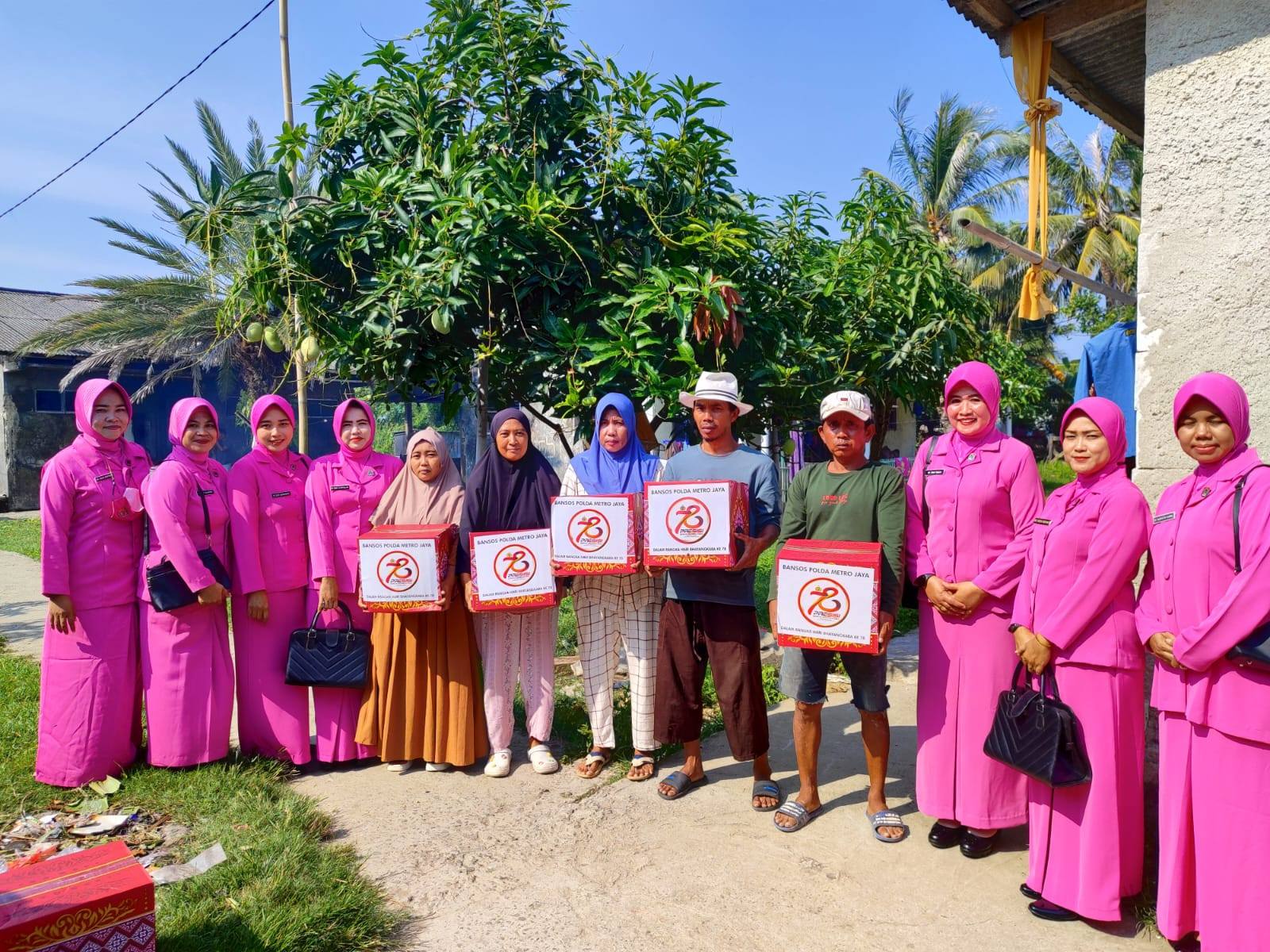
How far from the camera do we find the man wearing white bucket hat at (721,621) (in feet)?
13.0

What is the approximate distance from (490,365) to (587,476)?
1.22m

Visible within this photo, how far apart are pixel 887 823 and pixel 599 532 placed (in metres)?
1.73

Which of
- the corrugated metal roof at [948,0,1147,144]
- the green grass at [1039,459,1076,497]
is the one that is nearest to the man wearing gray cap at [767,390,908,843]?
the corrugated metal roof at [948,0,1147,144]

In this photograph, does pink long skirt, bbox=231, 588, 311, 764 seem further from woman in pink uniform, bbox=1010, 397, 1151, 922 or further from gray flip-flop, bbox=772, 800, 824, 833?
woman in pink uniform, bbox=1010, 397, 1151, 922

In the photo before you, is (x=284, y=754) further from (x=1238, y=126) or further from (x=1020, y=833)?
(x=1238, y=126)

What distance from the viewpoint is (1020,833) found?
370 cm

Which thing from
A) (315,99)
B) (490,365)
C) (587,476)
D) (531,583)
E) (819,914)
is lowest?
(819,914)

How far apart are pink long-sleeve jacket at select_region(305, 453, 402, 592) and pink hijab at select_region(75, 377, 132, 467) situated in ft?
2.98

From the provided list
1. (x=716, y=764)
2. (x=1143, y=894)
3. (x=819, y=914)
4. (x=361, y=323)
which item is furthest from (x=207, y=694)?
(x=1143, y=894)

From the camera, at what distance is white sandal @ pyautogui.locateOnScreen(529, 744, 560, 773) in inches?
174

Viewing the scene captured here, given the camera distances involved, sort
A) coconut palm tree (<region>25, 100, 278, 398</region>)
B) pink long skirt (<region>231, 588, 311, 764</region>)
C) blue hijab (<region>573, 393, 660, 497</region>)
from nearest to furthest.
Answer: blue hijab (<region>573, 393, 660, 497</region>) → pink long skirt (<region>231, 588, 311, 764</region>) → coconut palm tree (<region>25, 100, 278, 398</region>)

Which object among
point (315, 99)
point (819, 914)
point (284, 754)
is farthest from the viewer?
point (315, 99)

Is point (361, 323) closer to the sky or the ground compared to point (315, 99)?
closer to the ground

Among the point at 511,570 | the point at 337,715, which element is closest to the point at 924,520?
the point at 511,570
